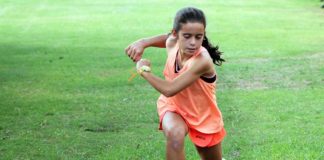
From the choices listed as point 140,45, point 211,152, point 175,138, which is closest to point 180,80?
point 175,138

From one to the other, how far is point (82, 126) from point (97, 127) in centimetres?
19

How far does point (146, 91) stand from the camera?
10.4 metres

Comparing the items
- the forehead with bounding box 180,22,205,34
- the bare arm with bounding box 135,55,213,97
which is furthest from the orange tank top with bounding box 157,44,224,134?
the forehead with bounding box 180,22,205,34

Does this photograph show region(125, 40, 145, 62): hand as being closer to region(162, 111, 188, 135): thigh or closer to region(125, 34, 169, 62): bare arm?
region(125, 34, 169, 62): bare arm

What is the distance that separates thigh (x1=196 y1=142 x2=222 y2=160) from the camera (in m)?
5.29

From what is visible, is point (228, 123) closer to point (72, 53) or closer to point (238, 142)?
point (238, 142)

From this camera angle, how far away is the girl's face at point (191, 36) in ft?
15.9

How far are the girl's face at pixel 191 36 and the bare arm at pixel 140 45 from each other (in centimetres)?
40

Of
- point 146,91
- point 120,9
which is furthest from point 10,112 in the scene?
point 120,9

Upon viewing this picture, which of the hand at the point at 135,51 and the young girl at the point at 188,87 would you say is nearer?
the young girl at the point at 188,87

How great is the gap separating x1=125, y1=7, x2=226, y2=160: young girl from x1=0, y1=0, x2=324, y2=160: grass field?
1216 mm

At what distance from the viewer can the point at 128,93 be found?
1024 cm

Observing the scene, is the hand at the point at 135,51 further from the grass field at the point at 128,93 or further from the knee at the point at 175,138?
the grass field at the point at 128,93

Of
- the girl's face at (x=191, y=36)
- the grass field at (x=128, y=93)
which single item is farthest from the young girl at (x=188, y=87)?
the grass field at (x=128, y=93)
